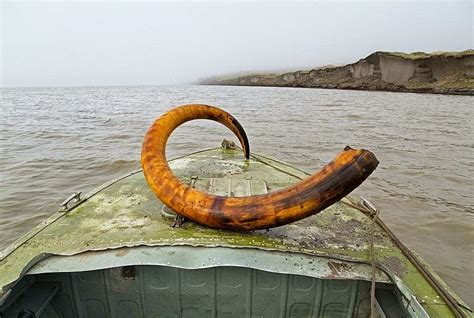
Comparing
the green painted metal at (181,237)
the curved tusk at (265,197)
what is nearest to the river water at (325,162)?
the green painted metal at (181,237)

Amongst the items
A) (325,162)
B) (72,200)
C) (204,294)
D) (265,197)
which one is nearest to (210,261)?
(204,294)

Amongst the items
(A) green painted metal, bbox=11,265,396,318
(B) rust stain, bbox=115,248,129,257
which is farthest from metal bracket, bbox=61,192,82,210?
(B) rust stain, bbox=115,248,129,257

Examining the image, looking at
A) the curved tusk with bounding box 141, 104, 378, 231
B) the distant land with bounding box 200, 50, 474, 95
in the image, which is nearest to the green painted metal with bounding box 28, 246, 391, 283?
the curved tusk with bounding box 141, 104, 378, 231

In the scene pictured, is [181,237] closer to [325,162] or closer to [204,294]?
[204,294]

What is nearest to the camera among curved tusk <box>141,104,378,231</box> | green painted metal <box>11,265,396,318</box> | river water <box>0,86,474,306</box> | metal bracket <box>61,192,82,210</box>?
curved tusk <box>141,104,378,231</box>

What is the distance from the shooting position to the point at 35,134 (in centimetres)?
1543

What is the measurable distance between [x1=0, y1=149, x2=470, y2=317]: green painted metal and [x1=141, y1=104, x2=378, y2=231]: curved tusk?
19 centimetres

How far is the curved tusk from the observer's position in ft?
7.38

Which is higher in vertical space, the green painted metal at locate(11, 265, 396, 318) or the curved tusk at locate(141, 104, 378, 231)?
the curved tusk at locate(141, 104, 378, 231)

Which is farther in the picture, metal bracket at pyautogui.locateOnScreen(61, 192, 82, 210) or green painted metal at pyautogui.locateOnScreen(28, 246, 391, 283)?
metal bracket at pyautogui.locateOnScreen(61, 192, 82, 210)

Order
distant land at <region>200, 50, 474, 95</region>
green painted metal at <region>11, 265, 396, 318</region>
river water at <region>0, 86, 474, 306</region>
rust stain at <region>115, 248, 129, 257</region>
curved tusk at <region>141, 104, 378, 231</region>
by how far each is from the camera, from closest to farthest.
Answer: curved tusk at <region>141, 104, 378, 231</region>, rust stain at <region>115, 248, 129, 257</region>, green painted metal at <region>11, 265, 396, 318</region>, river water at <region>0, 86, 474, 306</region>, distant land at <region>200, 50, 474, 95</region>

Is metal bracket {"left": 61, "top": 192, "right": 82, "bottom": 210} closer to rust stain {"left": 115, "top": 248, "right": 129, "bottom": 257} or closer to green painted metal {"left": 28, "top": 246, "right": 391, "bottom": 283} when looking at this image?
green painted metal {"left": 28, "top": 246, "right": 391, "bottom": 283}

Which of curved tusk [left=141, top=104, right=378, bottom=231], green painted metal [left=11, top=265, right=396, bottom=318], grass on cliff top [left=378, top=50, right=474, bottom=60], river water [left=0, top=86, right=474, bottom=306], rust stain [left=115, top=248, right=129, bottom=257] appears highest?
grass on cliff top [left=378, top=50, right=474, bottom=60]

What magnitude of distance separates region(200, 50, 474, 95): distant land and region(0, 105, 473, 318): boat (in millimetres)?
59974
